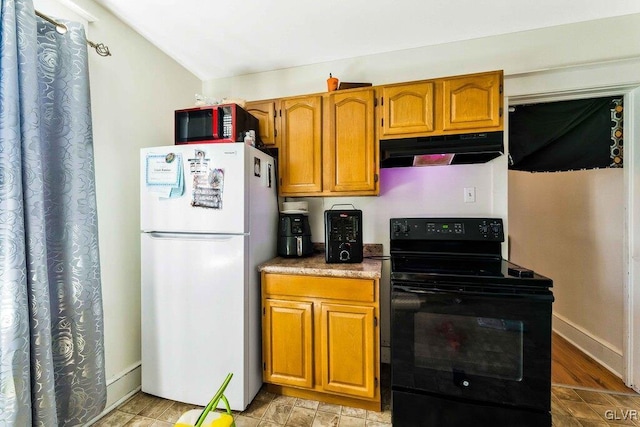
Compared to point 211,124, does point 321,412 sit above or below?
below

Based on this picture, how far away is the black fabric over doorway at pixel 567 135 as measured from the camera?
1845 millimetres

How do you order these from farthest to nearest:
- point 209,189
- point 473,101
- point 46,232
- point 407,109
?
point 407,109, point 473,101, point 209,189, point 46,232

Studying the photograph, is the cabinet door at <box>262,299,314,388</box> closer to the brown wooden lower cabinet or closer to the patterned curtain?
the brown wooden lower cabinet

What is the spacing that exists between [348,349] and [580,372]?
6.17 feet

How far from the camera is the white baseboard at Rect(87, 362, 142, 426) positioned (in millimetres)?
1604

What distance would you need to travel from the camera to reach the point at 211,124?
1790 millimetres

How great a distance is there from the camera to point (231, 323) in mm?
1548

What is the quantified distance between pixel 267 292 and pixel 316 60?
190 centimetres

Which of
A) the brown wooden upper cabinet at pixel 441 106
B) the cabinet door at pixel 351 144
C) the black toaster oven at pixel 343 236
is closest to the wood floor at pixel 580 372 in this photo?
the black toaster oven at pixel 343 236

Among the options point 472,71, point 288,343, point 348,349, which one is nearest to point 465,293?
point 348,349

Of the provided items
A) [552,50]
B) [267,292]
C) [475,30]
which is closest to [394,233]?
[267,292]

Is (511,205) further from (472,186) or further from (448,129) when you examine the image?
(448,129)

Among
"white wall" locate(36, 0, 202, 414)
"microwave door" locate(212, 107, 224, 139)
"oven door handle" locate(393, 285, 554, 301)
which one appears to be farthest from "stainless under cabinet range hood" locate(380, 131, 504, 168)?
"white wall" locate(36, 0, 202, 414)

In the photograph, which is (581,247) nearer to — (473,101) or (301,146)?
(473,101)
